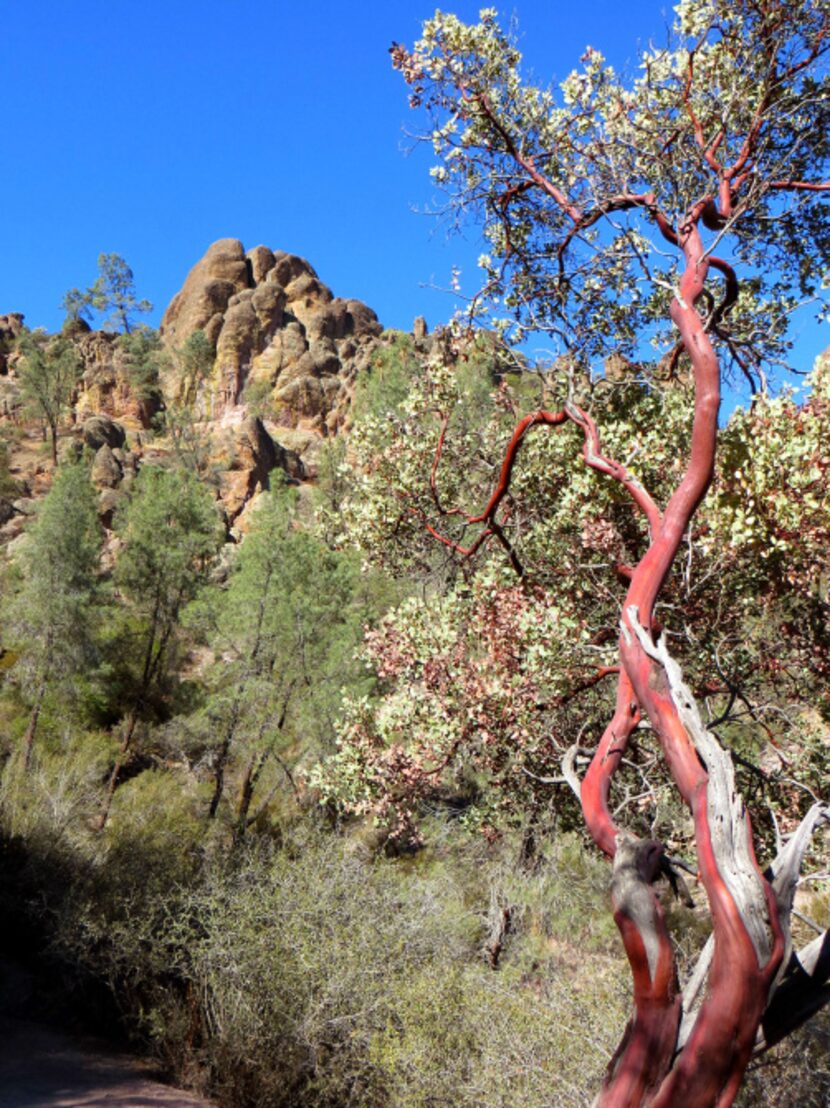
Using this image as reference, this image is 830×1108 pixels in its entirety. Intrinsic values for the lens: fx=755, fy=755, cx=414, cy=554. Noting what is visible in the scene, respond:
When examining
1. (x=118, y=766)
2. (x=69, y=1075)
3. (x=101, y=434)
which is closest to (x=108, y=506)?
(x=101, y=434)

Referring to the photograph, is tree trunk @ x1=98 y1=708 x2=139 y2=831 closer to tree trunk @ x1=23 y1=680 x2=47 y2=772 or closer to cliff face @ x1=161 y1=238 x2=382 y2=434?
tree trunk @ x1=23 y1=680 x2=47 y2=772

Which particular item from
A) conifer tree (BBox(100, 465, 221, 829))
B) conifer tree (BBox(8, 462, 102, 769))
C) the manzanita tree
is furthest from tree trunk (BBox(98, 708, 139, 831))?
the manzanita tree

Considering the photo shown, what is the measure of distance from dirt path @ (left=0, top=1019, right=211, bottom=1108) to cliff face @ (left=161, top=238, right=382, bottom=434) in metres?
55.7

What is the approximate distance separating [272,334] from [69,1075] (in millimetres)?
67328

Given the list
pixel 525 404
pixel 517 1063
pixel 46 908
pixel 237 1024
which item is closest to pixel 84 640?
pixel 46 908

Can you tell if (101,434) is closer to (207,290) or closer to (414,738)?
(207,290)

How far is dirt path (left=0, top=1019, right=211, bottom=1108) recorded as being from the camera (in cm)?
964

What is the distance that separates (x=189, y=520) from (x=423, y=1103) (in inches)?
828

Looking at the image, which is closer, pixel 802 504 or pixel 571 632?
pixel 802 504

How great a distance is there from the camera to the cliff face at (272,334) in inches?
2633

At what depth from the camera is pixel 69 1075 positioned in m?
10.7

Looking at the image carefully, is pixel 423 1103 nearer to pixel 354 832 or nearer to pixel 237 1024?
pixel 237 1024

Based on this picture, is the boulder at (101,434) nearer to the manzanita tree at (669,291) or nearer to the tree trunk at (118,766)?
the tree trunk at (118,766)

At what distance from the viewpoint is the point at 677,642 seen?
19.4 feet
